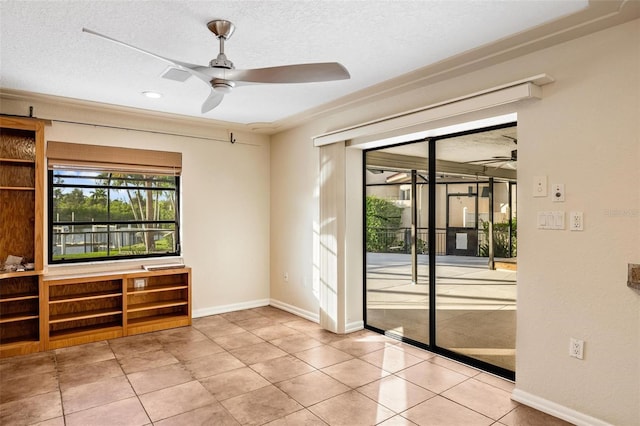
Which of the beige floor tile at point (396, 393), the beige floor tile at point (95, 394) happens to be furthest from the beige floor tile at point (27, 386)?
the beige floor tile at point (396, 393)

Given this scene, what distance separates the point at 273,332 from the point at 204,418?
183 cm

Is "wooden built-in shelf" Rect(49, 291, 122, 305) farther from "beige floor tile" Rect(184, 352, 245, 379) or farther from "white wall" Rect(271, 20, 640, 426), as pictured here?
"white wall" Rect(271, 20, 640, 426)

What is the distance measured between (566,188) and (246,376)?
2.80 metres

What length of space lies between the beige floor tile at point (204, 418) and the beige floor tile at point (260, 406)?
0.16 ft

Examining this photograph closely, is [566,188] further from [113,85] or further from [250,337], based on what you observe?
[113,85]

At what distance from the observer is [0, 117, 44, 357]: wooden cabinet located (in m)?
3.79

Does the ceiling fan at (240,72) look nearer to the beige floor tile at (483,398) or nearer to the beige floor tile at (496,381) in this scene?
the beige floor tile at (483,398)

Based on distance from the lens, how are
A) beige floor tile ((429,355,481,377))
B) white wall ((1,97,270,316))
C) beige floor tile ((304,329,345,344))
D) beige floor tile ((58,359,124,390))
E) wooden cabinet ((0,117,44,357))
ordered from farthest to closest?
1. white wall ((1,97,270,316))
2. beige floor tile ((304,329,345,344))
3. wooden cabinet ((0,117,44,357))
4. beige floor tile ((429,355,481,377))
5. beige floor tile ((58,359,124,390))

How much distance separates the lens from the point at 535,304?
2752mm

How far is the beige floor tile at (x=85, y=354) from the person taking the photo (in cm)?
360

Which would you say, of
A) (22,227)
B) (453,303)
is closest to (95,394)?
(22,227)

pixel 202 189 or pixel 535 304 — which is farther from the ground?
pixel 202 189

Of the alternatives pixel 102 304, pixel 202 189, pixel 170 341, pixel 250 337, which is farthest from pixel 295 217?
pixel 102 304

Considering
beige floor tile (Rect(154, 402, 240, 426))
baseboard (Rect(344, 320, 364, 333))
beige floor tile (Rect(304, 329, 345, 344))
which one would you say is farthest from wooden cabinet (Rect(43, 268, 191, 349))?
beige floor tile (Rect(154, 402, 240, 426))
